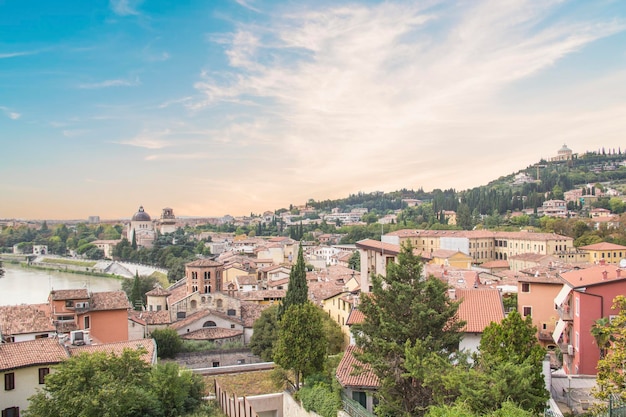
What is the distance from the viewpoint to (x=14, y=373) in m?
11.4

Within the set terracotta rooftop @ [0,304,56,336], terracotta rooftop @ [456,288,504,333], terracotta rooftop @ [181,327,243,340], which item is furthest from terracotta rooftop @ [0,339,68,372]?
terracotta rooftop @ [181,327,243,340]

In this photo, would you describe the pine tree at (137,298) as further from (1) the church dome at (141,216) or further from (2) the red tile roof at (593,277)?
(1) the church dome at (141,216)

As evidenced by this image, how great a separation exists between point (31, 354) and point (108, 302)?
673 cm

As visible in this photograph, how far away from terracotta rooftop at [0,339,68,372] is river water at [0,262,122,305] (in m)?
23.7

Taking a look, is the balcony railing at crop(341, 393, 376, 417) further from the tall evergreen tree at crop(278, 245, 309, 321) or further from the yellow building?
the yellow building

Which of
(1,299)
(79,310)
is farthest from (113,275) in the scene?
(79,310)

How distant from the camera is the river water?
37.9m

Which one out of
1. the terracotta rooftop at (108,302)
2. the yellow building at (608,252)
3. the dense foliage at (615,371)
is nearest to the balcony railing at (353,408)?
the dense foliage at (615,371)

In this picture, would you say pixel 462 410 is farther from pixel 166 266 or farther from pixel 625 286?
pixel 166 266

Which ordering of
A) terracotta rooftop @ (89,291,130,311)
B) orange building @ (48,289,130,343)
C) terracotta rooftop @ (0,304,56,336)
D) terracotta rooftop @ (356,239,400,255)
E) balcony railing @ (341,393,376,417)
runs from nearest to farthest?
balcony railing @ (341,393,376,417)
terracotta rooftop @ (0,304,56,336)
terracotta rooftop @ (356,239,400,255)
orange building @ (48,289,130,343)
terracotta rooftop @ (89,291,130,311)

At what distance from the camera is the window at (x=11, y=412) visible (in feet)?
37.2

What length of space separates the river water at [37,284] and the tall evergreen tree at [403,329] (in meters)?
29.9

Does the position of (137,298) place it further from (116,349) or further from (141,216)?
(141,216)

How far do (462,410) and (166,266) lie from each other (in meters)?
53.6
